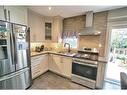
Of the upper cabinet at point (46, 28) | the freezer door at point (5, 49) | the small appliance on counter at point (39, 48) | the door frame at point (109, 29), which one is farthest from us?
the small appliance on counter at point (39, 48)

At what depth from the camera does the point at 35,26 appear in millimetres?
3104

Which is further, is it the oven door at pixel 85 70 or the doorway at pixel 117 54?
the doorway at pixel 117 54

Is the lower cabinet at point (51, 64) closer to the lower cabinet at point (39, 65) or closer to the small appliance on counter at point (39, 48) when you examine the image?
the lower cabinet at point (39, 65)

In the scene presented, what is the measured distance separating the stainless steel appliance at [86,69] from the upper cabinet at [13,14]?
73.8 inches

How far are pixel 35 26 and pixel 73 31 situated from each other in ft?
4.87

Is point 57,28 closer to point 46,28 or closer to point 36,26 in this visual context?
point 46,28

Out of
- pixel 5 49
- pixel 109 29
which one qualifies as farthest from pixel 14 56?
pixel 109 29

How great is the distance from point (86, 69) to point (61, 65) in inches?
39.6

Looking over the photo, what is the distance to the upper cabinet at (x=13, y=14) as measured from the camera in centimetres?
168

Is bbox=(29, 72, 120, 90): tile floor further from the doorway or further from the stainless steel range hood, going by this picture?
the stainless steel range hood

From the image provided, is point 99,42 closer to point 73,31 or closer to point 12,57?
point 73,31

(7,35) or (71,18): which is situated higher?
(71,18)

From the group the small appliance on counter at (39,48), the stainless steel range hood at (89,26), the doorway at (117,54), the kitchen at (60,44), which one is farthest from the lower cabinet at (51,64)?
the doorway at (117,54)

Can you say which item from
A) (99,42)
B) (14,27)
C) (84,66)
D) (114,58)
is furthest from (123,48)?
(14,27)
